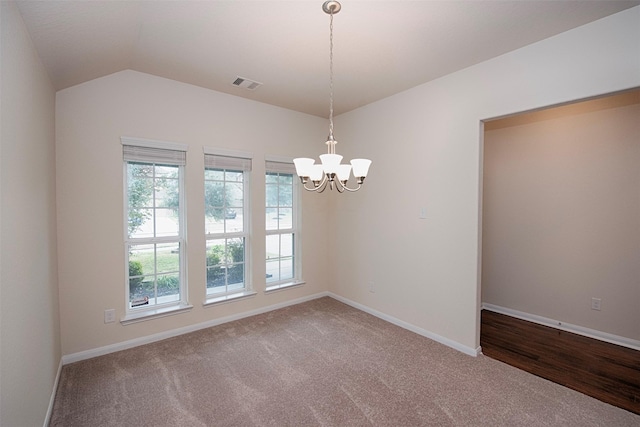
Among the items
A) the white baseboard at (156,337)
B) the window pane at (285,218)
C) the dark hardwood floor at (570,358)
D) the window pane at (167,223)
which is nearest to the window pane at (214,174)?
the window pane at (167,223)

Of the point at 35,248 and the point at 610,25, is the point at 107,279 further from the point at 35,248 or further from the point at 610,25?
the point at 610,25

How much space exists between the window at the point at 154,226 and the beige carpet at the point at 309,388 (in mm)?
516

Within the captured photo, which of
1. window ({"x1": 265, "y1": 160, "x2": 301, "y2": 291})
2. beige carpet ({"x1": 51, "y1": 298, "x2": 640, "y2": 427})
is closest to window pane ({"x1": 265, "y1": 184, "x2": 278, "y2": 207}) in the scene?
window ({"x1": 265, "y1": 160, "x2": 301, "y2": 291})

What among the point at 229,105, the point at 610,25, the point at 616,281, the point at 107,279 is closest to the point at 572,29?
the point at 610,25

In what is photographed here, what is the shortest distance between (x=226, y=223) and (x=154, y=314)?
1.25 m

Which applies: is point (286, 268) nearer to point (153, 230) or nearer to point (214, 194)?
point (214, 194)

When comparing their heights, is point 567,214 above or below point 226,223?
above

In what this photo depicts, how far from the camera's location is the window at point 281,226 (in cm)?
402

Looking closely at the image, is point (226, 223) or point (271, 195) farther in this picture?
point (271, 195)

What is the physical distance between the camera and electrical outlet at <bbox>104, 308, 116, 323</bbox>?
2.81 metres

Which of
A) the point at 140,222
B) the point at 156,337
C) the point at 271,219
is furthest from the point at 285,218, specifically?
the point at 156,337

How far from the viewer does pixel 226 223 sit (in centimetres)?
362

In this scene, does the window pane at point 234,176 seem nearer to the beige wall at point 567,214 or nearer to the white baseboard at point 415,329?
the white baseboard at point 415,329

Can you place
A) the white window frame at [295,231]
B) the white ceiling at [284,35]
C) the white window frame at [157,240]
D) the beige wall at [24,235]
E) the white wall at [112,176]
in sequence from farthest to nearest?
the white window frame at [295,231] < the white window frame at [157,240] < the white wall at [112,176] < the white ceiling at [284,35] < the beige wall at [24,235]
